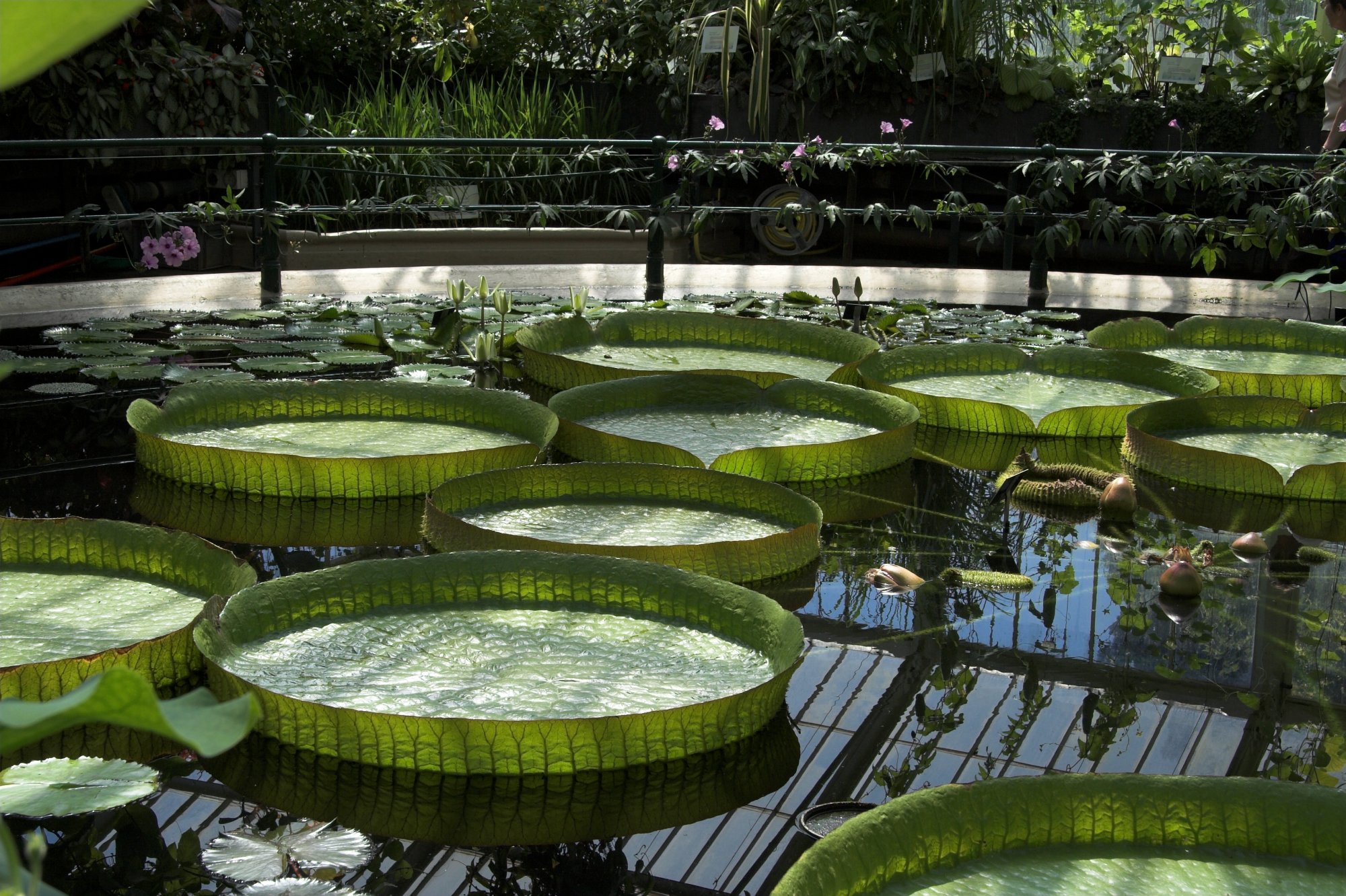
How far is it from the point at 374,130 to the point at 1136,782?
328 inches

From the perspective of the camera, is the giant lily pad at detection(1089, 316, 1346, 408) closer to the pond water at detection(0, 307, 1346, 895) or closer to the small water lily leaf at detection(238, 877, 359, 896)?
the pond water at detection(0, 307, 1346, 895)

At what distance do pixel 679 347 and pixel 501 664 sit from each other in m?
3.00

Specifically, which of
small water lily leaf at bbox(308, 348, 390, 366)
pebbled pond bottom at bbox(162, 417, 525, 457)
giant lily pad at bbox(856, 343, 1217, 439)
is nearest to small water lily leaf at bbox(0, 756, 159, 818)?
pebbled pond bottom at bbox(162, 417, 525, 457)

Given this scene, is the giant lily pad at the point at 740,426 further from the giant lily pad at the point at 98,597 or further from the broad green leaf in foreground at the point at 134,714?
the broad green leaf in foreground at the point at 134,714

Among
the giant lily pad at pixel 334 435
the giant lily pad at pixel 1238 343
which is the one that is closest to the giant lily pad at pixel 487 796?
the giant lily pad at pixel 334 435

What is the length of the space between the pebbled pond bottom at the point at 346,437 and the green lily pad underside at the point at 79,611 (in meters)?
0.94

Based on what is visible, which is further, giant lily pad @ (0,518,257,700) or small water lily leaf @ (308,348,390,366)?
small water lily leaf @ (308,348,390,366)

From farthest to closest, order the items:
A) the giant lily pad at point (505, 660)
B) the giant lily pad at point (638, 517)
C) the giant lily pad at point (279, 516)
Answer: the giant lily pad at point (279, 516), the giant lily pad at point (638, 517), the giant lily pad at point (505, 660)

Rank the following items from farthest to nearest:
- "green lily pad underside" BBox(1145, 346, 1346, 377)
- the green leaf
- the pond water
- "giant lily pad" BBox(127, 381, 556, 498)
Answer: "green lily pad underside" BBox(1145, 346, 1346, 377)
"giant lily pad" BBox(127, 381, 556, 498)
the pond water
the green leaf

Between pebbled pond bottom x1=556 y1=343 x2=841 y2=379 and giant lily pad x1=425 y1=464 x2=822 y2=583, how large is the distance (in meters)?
1.40

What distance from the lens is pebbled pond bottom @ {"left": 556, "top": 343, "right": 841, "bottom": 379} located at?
4.74 metres

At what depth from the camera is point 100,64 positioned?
Result: 7559mm

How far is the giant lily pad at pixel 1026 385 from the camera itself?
4211 mm

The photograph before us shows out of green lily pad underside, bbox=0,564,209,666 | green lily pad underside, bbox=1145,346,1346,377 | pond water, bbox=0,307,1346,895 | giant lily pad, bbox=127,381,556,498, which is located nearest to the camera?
pond water, bbox=0,307,1346,895
